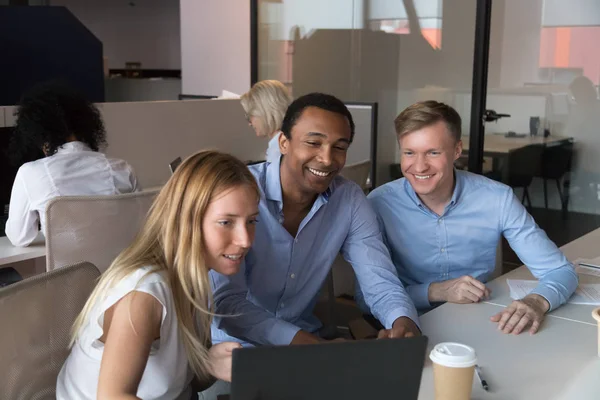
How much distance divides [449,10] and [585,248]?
2452 mm

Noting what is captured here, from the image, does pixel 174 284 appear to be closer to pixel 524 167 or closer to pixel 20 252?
pixel 20 252

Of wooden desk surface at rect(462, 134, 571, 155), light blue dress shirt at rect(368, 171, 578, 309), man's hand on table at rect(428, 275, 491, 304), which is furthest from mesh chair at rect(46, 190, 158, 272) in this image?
wooden desk surface at rect(462, 134, 571, 155)

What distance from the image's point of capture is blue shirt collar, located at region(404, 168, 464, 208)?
212 centimetres

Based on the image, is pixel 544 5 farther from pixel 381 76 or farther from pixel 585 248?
pixel 585 248

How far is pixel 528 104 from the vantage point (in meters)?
4.38

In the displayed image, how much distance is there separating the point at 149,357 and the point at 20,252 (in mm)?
1397

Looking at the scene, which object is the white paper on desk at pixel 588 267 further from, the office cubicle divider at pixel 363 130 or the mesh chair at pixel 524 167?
the mesh chair at pixel 524 167

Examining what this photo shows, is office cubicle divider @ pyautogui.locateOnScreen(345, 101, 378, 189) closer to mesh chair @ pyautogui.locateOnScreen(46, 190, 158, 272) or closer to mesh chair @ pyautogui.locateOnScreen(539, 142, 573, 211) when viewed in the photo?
mesh chair @ pyautogui.locateOnScreen(539, 142, 573, 211)

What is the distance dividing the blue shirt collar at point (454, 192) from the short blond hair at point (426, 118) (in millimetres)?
130

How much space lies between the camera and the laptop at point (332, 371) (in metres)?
0.98

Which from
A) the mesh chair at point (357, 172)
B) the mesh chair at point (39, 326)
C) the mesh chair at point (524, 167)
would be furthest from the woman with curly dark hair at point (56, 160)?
the mesh chair at point (524, 167)

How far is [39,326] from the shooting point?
1.32 metres

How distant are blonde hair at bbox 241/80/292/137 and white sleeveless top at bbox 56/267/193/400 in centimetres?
272

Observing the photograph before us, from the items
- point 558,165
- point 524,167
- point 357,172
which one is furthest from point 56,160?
point 558,165
